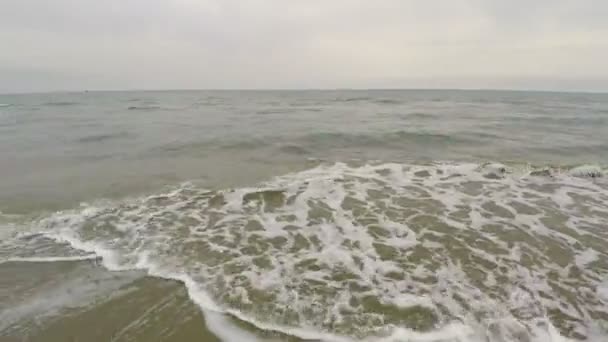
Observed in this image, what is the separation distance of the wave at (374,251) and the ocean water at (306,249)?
1.0 inches

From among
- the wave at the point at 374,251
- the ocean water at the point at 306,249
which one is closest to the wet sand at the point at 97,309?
the ocean water at the point at 306,249

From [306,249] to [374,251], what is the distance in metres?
1.04

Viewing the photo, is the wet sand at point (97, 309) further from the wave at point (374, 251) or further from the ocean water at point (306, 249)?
the wave at point (374, 251)

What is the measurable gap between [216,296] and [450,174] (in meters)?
7.56

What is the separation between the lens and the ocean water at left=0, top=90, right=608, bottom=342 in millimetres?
3334

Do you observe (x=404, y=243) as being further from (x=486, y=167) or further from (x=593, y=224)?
(x=486, y=167)

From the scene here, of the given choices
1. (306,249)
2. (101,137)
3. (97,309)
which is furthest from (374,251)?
(101,137)

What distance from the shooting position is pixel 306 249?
4922 mm

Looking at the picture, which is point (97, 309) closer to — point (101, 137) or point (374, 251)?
point (374, 251)

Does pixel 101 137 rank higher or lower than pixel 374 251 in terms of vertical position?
higher

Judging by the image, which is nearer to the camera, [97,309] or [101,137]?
[97,309]

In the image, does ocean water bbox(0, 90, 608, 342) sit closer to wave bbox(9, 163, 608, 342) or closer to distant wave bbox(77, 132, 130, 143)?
wave bbox(9, 163, 608, 342)

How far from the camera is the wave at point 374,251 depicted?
339cm

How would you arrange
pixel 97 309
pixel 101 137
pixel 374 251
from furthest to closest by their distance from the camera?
pixel 101 137
pixel 374 251
pixel 97 309
